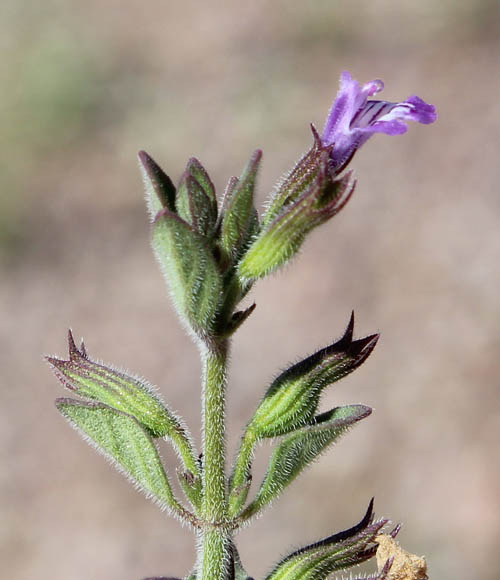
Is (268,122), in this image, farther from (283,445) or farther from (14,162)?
(283,445)

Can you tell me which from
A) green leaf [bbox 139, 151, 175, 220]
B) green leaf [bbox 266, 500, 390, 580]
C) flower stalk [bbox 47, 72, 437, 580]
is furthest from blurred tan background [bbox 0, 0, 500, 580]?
green leaf [bbox 139, 151, 175, 220]

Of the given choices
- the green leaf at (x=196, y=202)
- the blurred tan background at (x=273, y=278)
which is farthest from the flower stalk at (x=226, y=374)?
the blurred tan background at (x=273, y=278)

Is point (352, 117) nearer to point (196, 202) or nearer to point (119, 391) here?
point (196, 202)

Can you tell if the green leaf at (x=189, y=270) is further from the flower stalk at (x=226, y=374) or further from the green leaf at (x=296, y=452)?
the green leaf at (x=296, y=452)

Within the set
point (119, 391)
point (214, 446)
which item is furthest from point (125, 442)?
point (214, 446)

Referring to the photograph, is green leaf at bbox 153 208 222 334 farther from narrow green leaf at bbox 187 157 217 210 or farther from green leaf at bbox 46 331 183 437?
green leaf at bbox 46 331 183 437

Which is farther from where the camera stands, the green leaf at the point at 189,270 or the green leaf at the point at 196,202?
the green leaf at the point at 196,202
